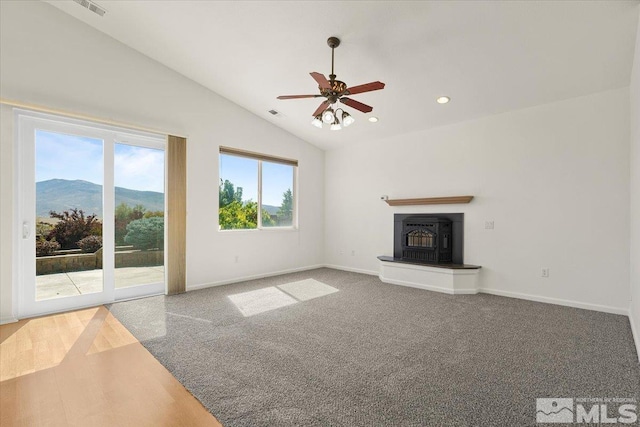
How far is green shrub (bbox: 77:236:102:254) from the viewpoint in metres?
3.91

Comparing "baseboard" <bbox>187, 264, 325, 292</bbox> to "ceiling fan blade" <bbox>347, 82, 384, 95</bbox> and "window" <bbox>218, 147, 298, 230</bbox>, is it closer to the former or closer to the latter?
"window" <bbox>218, 147, 298, 230</bbox>

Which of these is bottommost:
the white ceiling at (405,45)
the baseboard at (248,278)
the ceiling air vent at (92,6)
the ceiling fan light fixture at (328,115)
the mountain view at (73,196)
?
the baseboard at (248,278)

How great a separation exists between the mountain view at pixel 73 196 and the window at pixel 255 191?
55.2 inches

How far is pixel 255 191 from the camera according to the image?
589 centimetres

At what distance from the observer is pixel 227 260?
17.4 ft

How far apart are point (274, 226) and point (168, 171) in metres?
2.30

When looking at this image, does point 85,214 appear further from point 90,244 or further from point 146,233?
point 146,233

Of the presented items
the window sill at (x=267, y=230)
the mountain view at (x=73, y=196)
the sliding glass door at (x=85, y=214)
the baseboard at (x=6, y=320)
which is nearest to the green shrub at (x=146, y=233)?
the sliding glass door at (x=85, y=214)

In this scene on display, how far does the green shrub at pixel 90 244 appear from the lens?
12.8ft

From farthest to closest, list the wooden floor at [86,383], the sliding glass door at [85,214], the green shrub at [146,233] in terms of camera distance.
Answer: the green shrub at [146,233], the sliding glass door at [85,214], the wooden floor at [86,383]

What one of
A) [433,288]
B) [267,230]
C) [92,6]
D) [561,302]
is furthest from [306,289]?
[92,6]

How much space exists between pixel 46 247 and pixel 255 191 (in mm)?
3159

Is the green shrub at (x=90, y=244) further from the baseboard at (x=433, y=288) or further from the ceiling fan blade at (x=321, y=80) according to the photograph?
the baseboard at (x=433, y=288)

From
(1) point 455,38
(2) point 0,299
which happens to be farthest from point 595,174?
(2) point 0,299
